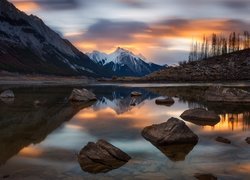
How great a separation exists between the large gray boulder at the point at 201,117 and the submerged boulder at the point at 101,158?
43.3ft

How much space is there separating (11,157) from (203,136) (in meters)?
11.4

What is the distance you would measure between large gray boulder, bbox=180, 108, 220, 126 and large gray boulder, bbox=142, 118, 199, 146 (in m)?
7.81

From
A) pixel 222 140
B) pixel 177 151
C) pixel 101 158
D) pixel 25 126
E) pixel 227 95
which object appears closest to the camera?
pixel 101 158

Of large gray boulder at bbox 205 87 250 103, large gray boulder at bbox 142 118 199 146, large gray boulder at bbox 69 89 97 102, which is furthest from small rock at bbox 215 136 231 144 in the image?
large gray boulder at bbox 69 89 97 102

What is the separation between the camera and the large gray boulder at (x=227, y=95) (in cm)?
4891

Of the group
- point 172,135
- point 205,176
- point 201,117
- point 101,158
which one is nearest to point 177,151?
point 172,135

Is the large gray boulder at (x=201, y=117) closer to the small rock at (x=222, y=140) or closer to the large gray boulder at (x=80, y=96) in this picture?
the small rock at (x=222, y=140)

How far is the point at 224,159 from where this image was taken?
18.0 meters

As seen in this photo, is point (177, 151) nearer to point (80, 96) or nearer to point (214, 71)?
point (80, 96)

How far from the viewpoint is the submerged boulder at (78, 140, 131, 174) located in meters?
16.3

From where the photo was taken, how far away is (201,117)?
31.1 m

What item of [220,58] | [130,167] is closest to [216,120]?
[130,167]

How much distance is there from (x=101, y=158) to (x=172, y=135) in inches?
218

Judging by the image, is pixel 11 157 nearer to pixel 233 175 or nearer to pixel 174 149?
pixel 174 149
